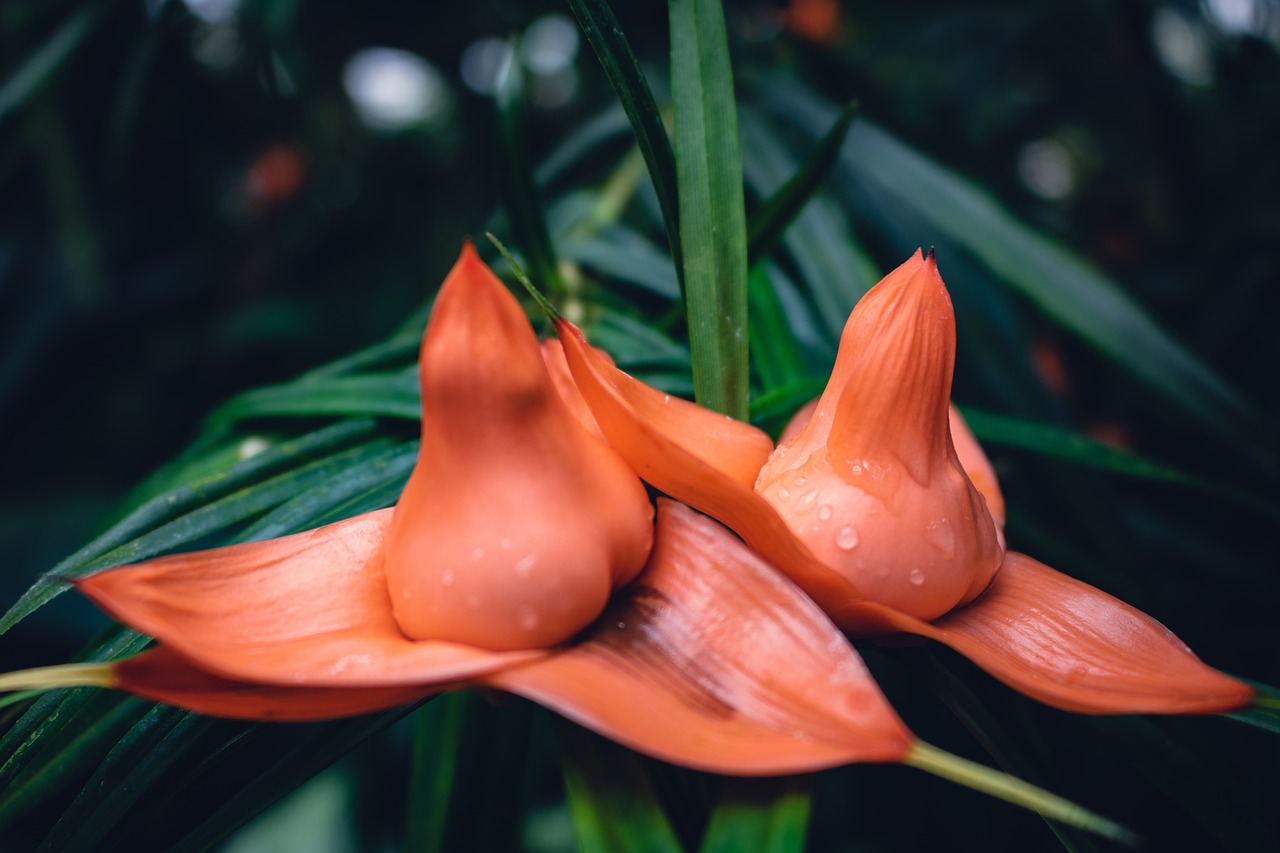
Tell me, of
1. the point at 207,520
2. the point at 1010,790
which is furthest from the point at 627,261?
the point at 1010,790

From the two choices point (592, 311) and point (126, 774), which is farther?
point (592, 311)

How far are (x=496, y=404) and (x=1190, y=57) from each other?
2.09m

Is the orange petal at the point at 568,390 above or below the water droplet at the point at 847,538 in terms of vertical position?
above

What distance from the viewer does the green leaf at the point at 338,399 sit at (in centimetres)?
38

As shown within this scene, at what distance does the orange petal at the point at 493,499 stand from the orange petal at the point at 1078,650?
106mm

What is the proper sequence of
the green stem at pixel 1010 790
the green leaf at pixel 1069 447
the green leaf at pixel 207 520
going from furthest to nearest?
1. the green leaf at pixel 1069 447
2. the green leaf at pixel 207 520
3. the green stem at pixel 1010 790

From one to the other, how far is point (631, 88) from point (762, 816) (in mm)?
262

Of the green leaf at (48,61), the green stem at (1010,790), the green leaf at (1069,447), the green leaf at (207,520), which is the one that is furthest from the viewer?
the green leaf at (48,61)

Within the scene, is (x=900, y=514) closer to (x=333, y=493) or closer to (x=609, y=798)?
(x=609, y=798)

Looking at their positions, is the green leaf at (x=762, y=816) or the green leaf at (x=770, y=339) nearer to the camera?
the green leaf at (x=762, y=816)

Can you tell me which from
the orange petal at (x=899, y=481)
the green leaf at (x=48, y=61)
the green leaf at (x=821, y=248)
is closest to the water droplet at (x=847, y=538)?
the orange petal at (x=899, y=481)

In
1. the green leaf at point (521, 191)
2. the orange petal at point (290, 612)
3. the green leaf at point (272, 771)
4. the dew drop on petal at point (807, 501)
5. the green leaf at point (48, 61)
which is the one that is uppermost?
the green leaf at point (48, 61)

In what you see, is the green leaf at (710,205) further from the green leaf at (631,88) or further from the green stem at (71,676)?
the green stem at (71,676)

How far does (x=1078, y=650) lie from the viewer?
0.25 metres
